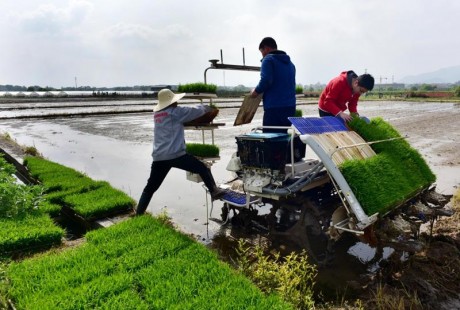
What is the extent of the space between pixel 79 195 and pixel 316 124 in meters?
4.58

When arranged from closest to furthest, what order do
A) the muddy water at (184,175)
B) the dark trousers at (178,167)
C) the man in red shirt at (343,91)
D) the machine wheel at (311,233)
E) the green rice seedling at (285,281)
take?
1. the green rice seedling at (285,281)
2. the machine wheel at (311,233)
3. the muddy water at (184,175)
4. the man in red shirt at (343,91)
5. the dark trousers at (178,167)

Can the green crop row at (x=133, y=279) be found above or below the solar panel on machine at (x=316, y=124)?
below

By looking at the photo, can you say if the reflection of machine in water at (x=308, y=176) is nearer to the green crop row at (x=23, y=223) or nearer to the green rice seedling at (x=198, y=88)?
the green rice seedling at (x=198, y=88)

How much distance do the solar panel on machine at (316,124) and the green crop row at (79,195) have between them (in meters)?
3.48

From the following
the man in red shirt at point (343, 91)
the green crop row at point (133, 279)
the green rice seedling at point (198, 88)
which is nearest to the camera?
the green crop row at point (133, 279)

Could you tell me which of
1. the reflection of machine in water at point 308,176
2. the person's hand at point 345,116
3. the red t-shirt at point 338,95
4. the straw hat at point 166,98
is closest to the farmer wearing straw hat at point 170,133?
the straw hat at point 166,98

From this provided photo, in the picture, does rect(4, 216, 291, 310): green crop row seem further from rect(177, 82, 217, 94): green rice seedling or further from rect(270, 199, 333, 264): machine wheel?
rect(177, 82, 217, 94): green rice seedling

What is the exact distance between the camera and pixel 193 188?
8234 mm

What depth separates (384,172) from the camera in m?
4.23

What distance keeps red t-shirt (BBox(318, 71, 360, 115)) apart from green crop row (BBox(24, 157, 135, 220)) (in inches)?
148

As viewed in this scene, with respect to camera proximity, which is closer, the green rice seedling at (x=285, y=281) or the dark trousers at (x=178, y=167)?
the green rice seedling at (x=285, y=281)

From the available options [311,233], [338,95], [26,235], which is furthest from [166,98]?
[311,233]

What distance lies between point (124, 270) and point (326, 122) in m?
3.11

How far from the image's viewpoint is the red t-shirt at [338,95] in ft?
16.5
